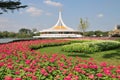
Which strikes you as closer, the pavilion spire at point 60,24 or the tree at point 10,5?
the tree at point 10,5

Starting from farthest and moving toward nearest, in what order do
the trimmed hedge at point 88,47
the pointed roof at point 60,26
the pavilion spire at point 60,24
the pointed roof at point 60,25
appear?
the pavilion spire at point 60,24 < the pointed roof at point 60,25 < the pointed roof at point 60,26 < the trimmed hedge at point 88,47

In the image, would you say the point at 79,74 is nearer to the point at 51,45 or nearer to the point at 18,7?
the point at 51,45

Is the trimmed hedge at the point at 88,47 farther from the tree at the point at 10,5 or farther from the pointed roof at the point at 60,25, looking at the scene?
A: the pointed roof at the point at 60,25

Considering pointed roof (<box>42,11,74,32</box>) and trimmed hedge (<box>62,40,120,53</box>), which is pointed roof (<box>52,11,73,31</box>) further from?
trimmed hedge (<box>62,40,120,53</box>)

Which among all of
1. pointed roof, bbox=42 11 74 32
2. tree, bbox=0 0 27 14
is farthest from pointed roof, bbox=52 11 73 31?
tree, bbox=0 0 27 14

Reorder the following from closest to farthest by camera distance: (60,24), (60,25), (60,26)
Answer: (60,26) → (60,25) → (60,24)

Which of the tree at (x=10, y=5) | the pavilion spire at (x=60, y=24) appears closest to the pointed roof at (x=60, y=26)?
the pavilion spire at (x=60, y=24)

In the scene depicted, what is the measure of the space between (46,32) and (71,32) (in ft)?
19.8

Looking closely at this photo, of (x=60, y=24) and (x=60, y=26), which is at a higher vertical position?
(x=60, y=24)

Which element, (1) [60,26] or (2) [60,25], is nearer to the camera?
(1) [60,26]

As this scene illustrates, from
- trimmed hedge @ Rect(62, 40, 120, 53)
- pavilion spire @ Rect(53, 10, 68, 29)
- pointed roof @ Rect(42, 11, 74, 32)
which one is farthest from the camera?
pavilion spire @ Rect(53, 10, 68, 29)

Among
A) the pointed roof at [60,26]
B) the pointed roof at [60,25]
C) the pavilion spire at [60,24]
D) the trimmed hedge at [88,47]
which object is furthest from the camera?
the pavilion spire at [60,24]

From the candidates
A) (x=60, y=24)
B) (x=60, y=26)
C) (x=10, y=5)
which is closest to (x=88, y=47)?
(x=10, y=5)

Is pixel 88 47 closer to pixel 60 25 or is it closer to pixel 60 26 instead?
pixel 60 26
